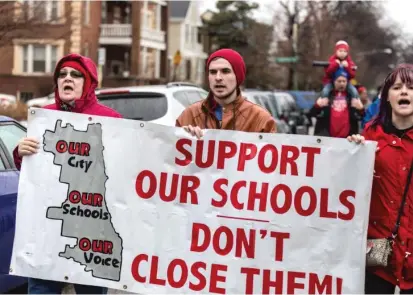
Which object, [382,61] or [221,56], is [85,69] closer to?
[221,56]

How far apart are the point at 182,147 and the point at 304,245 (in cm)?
93

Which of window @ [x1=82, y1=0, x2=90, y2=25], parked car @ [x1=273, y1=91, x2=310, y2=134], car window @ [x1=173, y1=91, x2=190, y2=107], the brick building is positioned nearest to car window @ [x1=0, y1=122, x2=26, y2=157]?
car window @ [x1=173, y1=91, x2=190, y2=107]

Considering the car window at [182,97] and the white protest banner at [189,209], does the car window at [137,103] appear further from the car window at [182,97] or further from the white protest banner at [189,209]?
the white protest banner at [189,209]

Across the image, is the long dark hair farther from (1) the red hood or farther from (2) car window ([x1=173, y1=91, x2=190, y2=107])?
(2) car window ([x1=173, y1=91, x2=190, y2=107])

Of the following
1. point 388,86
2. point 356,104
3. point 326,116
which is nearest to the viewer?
point 388,86

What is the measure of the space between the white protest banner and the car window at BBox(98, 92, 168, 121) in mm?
5039

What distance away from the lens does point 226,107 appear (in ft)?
15.4

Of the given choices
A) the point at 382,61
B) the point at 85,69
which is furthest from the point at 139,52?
the point at 382,61

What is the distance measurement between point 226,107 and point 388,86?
3.34 feet

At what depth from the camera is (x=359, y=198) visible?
13.8 ft

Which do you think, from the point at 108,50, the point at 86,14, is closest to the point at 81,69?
the point at 86,14

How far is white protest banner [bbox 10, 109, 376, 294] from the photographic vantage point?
4.28m

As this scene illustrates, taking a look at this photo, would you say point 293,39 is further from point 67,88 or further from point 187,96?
point 67,88

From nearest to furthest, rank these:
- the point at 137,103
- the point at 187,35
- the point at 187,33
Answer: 1. the point at 137,103
2. the point at 187,33
3. the point at 187,35
